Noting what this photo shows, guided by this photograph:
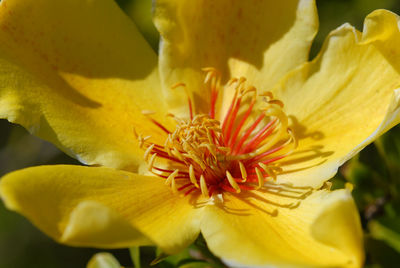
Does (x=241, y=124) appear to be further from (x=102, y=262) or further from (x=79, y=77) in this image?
(x=102, y=262)

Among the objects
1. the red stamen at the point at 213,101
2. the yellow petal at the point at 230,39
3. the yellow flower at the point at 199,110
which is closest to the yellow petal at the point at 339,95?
the yellow flower at the point at 199,110

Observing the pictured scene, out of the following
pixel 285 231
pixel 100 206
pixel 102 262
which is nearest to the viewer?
pixel 100 206

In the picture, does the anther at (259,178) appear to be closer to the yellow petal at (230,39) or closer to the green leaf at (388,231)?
the yellow petal at (230,39)

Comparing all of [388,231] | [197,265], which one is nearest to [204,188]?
[197,265]

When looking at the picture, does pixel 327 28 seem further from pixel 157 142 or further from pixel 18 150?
pixel 18 150

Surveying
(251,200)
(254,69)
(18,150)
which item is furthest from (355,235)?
(18,150)
